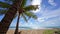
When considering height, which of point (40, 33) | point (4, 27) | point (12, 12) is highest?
point (12, 12)

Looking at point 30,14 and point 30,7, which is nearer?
point 30,7

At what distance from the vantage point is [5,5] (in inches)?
691

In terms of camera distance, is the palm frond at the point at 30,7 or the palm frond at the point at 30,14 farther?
→ the palm frond at the point at 30,14

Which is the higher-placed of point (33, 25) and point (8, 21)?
point (8, 21)

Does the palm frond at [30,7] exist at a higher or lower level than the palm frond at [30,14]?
higher

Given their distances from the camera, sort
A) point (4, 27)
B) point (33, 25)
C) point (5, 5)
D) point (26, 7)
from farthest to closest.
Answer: point (33, 25)
point (26, 7)
point (5, 5)
point (4, 27)

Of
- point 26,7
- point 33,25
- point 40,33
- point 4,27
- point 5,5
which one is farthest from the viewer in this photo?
point 33,25

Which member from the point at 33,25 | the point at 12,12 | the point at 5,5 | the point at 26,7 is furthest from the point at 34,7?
the point at 33,25

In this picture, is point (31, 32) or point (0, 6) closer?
point (0, 6)

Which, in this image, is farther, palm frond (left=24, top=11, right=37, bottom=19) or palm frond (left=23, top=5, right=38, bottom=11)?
palm frond (left=24, top=11, right=37, bottom=19)

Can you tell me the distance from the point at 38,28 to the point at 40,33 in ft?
13.2

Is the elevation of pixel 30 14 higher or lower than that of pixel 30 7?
lower

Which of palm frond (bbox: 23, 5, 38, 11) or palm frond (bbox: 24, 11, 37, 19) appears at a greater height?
palm frond (bbox: 23, 5, 38, 11)

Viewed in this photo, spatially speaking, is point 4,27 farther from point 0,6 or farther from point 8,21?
point 0,6
